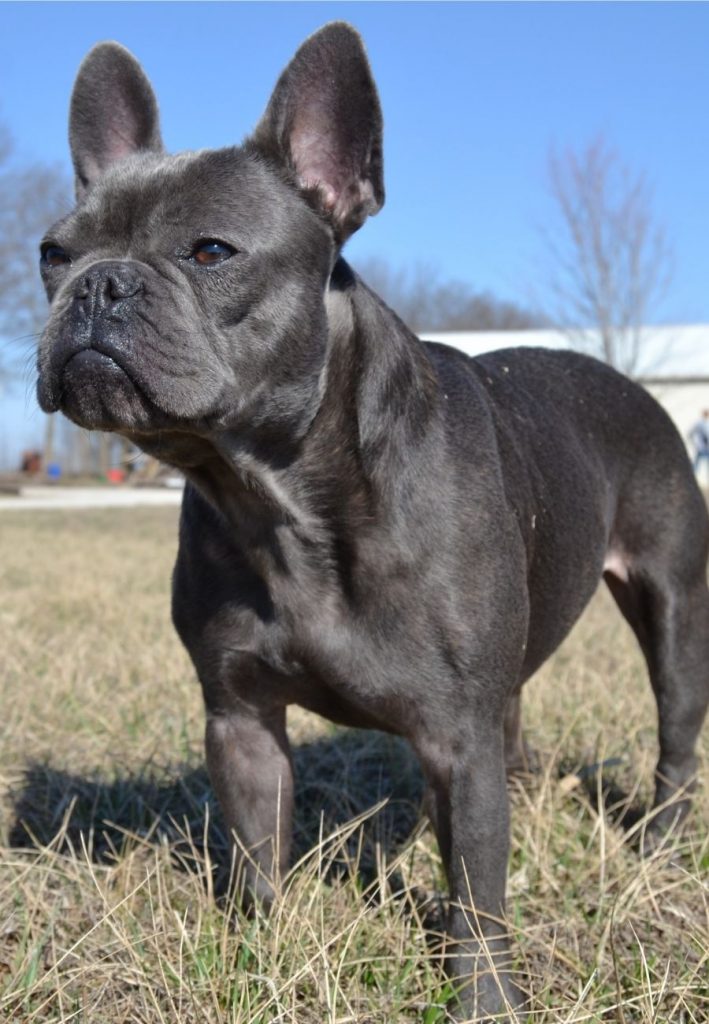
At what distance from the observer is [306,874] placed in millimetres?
3475

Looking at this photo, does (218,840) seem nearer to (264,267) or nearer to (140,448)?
(140,448)

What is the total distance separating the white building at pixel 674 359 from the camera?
37594 mm

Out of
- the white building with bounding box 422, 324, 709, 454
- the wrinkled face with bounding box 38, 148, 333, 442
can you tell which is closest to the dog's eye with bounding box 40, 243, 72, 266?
the wrinkled face with bounding box 38, 148, 333, 442

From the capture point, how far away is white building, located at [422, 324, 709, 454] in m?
37.6

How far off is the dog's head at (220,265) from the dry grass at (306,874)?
1.30 m

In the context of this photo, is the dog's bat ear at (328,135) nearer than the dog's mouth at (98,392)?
No

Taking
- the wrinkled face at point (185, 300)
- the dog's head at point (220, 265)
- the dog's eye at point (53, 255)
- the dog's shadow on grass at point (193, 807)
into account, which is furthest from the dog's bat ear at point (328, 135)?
the dog's shadow on grass at point (193, 807)

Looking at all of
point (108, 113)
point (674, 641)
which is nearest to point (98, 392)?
point (108, 113)

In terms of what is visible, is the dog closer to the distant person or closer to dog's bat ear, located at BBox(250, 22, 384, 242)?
dog's bat ear, located at BBox(250, 22, 384, 242)

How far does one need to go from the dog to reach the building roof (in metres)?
31.4

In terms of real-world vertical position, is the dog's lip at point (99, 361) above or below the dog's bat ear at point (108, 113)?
below

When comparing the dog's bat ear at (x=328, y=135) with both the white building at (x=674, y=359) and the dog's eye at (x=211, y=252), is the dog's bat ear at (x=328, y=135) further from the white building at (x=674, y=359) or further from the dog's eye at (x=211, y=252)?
the white building at (x=674, y=359)

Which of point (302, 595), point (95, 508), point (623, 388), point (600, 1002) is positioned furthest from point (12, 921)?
point (95, 508)

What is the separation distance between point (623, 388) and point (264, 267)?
7.20ft
